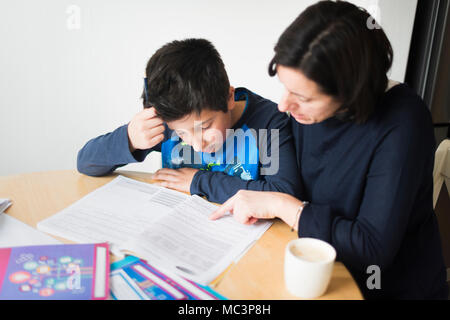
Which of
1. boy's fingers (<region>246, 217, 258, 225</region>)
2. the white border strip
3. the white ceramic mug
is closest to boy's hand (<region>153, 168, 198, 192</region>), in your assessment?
boy's fingers (<region>246, 217, 258, 225</region>)

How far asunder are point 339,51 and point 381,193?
31 cm

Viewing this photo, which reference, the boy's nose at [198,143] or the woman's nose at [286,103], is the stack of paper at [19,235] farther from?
the woman's nose at [286,103]

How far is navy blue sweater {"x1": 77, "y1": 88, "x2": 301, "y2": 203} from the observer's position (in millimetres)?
1054

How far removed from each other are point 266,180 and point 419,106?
0.42 metres

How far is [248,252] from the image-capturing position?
0.83 m

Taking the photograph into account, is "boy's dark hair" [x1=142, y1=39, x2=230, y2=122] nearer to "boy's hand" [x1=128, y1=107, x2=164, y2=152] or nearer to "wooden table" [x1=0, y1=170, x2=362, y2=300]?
"boy's hand" [x1=128, y1=107, x2=164, y2=152]

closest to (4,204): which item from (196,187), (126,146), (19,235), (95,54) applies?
(19,235)

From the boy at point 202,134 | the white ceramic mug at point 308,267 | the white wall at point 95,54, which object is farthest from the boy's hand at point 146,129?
the white wall at point 95,54

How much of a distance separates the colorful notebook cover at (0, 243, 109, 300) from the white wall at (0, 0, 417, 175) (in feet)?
5.12

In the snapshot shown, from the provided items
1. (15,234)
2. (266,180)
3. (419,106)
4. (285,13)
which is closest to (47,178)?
(15,234)

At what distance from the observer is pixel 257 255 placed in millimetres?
824
